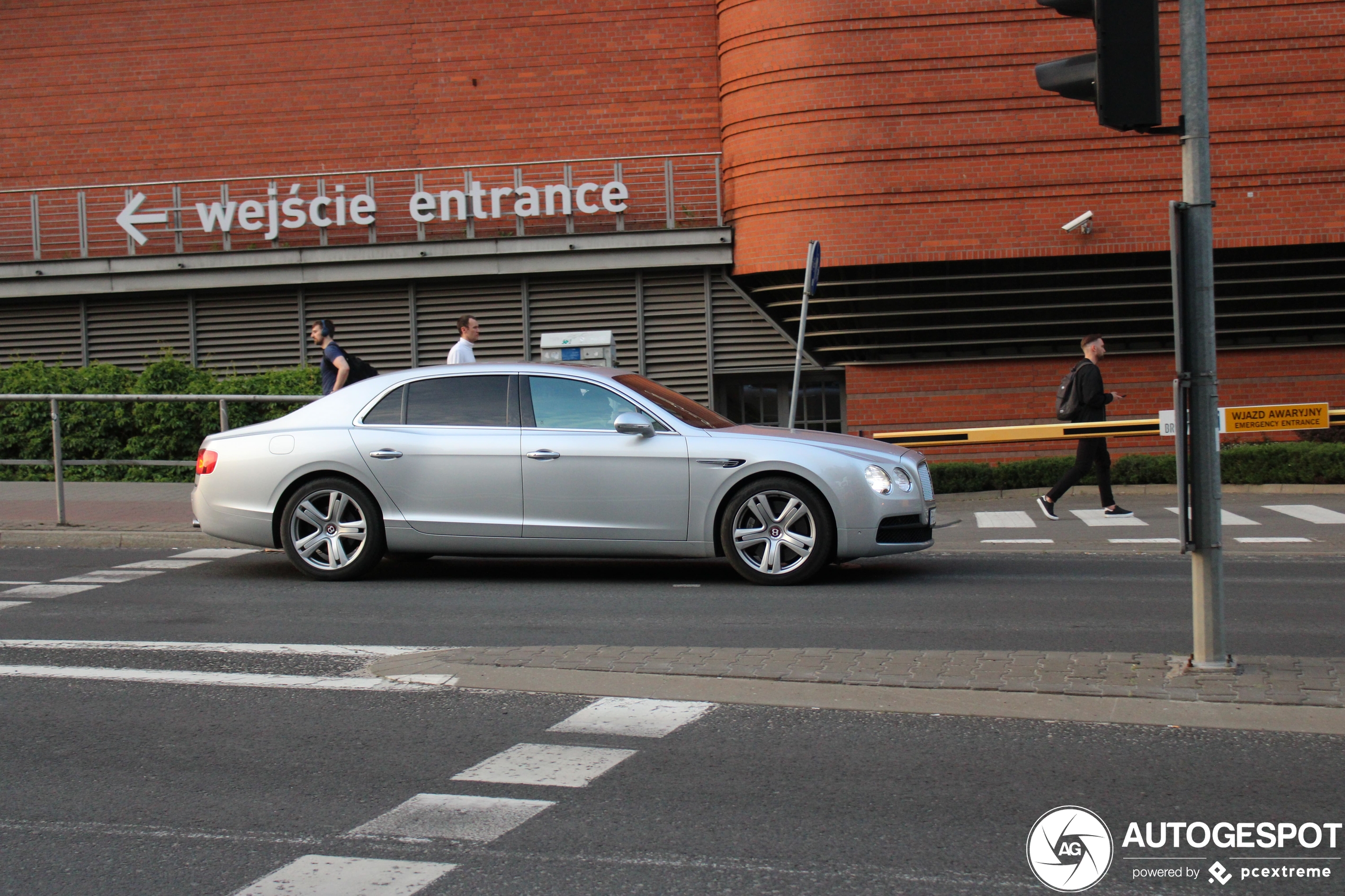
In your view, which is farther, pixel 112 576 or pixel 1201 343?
pixel 112 576

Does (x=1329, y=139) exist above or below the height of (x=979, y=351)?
above

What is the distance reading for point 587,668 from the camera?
637 centimetres

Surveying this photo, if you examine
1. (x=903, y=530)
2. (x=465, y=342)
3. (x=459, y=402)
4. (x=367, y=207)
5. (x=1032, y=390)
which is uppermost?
(x=367, y=207)

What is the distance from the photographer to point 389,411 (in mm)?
9664

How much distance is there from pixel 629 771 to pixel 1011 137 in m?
14.6

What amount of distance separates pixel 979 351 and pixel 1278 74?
5.06m

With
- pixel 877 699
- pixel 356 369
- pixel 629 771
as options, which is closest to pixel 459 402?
pixel 356 369

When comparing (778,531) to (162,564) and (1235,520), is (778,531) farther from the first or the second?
(1235,520)

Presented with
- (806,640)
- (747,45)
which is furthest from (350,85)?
(806,640)

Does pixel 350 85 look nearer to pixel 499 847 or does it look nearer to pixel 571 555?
pixel 571 555

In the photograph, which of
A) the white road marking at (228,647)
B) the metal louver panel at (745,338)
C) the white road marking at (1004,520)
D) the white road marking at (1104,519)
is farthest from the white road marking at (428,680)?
the metal louver panel at (745,338)

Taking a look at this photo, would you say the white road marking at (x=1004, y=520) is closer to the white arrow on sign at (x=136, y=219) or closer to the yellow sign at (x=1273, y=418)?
the yellow sign at (x=1273, y=418)

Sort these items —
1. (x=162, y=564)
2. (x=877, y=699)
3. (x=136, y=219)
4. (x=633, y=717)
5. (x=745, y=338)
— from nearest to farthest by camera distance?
(x=633, y=717) → (x=877, y=699) → (x=162, y=564) → (x=745, y=338) → (x=136, y=219)

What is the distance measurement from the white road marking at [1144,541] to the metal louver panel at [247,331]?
13.2m
